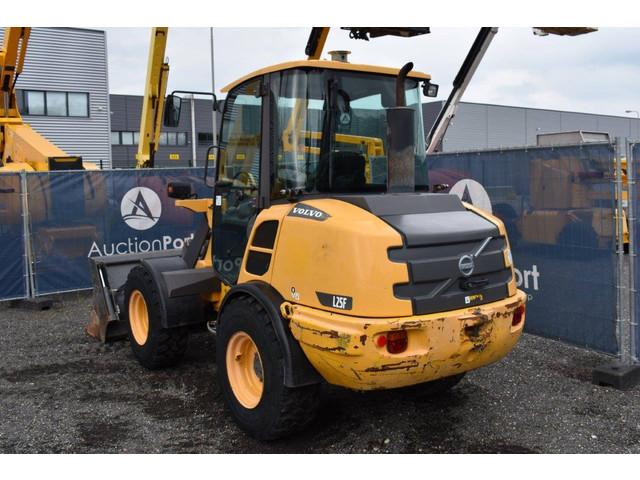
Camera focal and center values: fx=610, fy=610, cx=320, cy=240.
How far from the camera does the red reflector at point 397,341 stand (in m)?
3.50

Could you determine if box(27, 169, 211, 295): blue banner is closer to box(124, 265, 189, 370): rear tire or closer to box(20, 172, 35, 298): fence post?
box(20, 172, 35, 298): fence post

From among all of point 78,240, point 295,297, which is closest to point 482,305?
point 295,297

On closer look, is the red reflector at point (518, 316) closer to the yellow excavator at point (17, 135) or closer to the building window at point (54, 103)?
the yellow excavator at point (17, 135)

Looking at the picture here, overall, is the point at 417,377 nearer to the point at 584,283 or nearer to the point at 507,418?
the point at 507,418

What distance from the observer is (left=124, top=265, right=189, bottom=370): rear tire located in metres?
5.46

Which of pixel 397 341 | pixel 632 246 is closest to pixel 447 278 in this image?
pixel 397 341

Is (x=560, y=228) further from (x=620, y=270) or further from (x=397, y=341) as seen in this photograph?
(x=397, y=341)

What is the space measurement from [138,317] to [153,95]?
7.10 m

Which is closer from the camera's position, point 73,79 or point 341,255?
point 341,255

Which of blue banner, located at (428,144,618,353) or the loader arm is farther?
the loader arm

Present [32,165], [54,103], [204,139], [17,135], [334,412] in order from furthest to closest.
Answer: [204,139] → [54,103] → [17,135] → [32,165] → [334,412]

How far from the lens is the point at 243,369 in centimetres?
444

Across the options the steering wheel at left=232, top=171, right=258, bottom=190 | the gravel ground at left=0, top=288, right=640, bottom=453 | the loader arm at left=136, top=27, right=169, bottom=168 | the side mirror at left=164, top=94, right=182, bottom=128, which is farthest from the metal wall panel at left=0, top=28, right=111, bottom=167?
the steering wheel at left=232, top=171, right=258, bottom=190

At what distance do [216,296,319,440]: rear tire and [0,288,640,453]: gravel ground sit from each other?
0.18 meters
